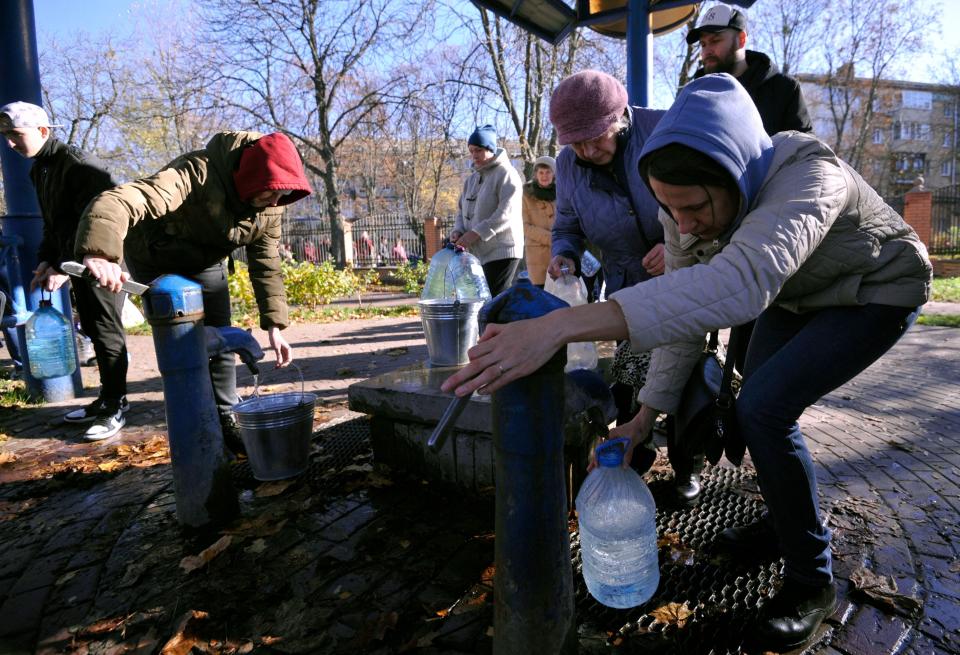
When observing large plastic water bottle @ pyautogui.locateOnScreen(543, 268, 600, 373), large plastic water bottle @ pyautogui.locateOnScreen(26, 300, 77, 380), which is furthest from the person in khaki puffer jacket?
large plastic water bottle @ pyautogui.locateOnScreen(26, 300, 77, 380)

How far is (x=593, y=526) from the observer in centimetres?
211

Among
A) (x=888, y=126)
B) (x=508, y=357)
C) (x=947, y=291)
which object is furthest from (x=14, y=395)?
(x=888, y=126)

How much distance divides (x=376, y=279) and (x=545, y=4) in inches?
527

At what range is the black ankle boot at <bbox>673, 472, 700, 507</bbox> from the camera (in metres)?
2.79

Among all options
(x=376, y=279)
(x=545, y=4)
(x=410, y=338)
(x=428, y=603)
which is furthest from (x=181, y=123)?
(x=428, y=603)

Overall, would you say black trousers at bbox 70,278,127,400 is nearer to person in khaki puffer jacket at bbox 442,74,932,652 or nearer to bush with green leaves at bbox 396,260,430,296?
person in khaki puffer jacket at bbox 442,74,932,652

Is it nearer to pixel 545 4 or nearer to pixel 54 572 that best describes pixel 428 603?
pixel 54 572

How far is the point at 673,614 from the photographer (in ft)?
6.57

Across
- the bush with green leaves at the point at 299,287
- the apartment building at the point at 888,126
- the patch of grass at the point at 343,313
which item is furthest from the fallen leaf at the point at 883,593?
the apartment building at the point at 888,126

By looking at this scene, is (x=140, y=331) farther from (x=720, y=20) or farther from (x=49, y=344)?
(x=720, y=20)

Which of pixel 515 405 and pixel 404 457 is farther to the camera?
pixel 404 457

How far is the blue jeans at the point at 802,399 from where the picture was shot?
1.73m

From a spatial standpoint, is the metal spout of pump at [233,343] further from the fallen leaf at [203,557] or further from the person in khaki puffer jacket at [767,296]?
the person in khaki puffer jacket at [767,296]

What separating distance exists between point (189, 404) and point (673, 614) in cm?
208
